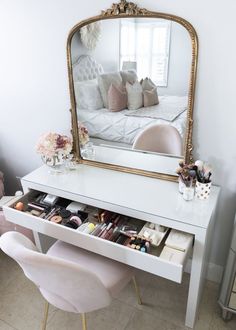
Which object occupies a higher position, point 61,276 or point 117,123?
point 117,123

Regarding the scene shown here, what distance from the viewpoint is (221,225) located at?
60.8 inches

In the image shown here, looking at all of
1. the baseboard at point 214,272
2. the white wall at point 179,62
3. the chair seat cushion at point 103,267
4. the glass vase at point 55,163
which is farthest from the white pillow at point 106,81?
the baseboard at point 214,272

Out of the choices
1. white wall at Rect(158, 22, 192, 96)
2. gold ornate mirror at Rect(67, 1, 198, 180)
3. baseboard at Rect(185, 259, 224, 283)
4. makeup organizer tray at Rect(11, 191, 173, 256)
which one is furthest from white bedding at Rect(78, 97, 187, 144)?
baseboard at Rect(185, 259, 224, 283)

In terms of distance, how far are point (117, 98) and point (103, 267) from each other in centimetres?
87

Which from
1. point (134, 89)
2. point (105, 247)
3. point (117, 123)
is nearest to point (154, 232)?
point (105, 247)

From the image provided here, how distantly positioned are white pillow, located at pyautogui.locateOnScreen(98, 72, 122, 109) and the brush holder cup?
659mm

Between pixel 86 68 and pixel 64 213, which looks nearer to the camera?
pixel 64 213

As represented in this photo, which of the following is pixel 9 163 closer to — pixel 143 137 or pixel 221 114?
pixel 143 137

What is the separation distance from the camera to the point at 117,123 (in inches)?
58.3

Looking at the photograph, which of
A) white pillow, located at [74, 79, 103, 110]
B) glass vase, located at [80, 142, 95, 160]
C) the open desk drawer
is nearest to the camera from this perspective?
the open desk drawer

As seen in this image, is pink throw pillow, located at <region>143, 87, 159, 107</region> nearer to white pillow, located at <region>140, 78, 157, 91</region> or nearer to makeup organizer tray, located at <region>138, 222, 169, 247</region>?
white pillow, located at <region>140, 78, 157, 91</region>

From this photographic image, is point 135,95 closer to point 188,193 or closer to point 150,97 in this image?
point 150,97

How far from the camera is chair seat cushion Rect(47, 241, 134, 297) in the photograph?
1203 millimetres

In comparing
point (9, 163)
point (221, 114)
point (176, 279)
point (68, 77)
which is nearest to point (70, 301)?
point (176, 279)
